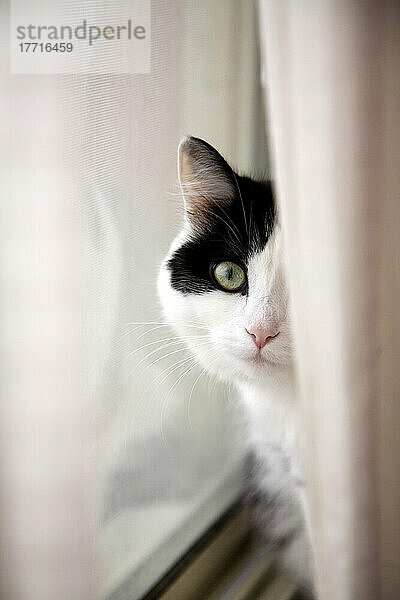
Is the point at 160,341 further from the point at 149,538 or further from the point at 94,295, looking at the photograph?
the point at 149,538

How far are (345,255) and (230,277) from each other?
0.25m

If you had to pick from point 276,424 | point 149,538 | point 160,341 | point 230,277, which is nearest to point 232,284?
point 230,277

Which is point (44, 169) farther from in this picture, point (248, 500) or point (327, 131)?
point (248, 500)

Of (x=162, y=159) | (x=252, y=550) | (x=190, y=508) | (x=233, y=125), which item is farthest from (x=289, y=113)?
(x=252, y=550)

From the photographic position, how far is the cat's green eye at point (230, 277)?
2.38 ft

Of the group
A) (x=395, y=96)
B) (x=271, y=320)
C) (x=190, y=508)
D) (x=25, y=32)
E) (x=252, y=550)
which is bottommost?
(x=252, y=550)

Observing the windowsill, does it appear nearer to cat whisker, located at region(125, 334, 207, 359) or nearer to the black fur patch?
cat whisker, located at region(125, 334, 207, 359)

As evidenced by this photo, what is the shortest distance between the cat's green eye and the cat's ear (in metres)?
0.08

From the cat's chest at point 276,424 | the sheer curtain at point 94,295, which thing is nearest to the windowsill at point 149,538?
the sheer curtain at point 94,295

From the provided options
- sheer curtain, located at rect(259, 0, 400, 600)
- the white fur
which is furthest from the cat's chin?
sheer curtain, located at rect(259, 0, 400, 600)

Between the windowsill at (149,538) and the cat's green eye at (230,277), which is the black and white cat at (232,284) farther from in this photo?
the windowsill at (149,538)

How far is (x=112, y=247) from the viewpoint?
69 centimetres

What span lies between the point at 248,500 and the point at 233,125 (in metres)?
0.68

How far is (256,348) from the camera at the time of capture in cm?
69
